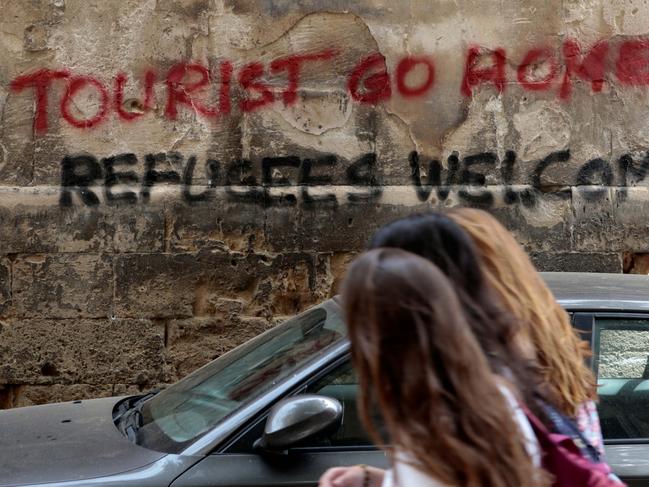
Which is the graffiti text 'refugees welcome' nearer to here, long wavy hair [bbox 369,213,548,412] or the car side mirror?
the car side mirror

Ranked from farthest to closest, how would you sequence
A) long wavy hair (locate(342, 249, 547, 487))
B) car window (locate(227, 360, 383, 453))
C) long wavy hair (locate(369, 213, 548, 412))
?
car window (locate(227, 360, 383, 453)), long wavy hair (locate(369, 213, 548, 412)), long wavy hair (locate(342, 249, 547, 487))

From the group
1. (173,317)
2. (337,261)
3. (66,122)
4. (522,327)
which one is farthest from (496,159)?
(522,327)

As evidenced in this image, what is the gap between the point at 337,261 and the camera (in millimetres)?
6605

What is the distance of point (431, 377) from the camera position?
151 centimetres

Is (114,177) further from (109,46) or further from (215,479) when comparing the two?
(215,479)

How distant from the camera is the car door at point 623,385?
→ 295cm

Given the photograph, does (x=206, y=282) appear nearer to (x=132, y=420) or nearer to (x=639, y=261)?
(x=132, y=420)

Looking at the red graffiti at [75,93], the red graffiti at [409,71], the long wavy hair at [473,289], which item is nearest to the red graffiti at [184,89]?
the red graffiti at [75,93]

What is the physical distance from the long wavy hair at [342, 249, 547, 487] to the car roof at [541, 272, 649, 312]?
172cm

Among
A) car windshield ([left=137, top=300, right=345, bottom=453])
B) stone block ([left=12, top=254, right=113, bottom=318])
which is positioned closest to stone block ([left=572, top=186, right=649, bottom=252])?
stone block ([left=12, top=254, right=113, bottom=318])

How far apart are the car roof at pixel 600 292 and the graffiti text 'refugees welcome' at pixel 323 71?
338cm

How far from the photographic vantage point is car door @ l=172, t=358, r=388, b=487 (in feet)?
9.43

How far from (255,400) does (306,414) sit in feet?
0.82

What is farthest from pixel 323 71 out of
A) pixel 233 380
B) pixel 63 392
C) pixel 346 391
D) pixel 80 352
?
pixel 346 391
